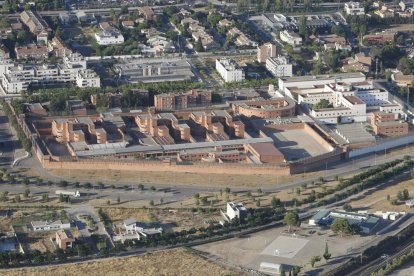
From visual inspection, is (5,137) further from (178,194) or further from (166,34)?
(166,34)

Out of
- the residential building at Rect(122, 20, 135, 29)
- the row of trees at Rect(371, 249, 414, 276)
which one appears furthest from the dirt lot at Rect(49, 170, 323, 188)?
the residential building at Rect(122, 20, 135, 29)

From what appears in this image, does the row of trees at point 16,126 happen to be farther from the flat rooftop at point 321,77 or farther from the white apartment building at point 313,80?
the flat rooftop at point 321,77

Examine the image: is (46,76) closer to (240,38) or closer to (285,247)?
(240,38)

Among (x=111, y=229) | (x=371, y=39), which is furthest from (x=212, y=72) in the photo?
(x=111, y=229)

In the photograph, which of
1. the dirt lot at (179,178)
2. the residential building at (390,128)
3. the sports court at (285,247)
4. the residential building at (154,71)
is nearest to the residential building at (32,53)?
the residential building at (154,71)

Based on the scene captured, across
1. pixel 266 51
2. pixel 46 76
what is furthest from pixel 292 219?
pixel 266 51

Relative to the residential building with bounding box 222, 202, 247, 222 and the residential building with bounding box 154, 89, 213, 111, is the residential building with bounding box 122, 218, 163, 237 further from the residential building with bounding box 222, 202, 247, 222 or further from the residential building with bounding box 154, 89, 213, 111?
the residential building with bounding box 154, 89, 213, 111
